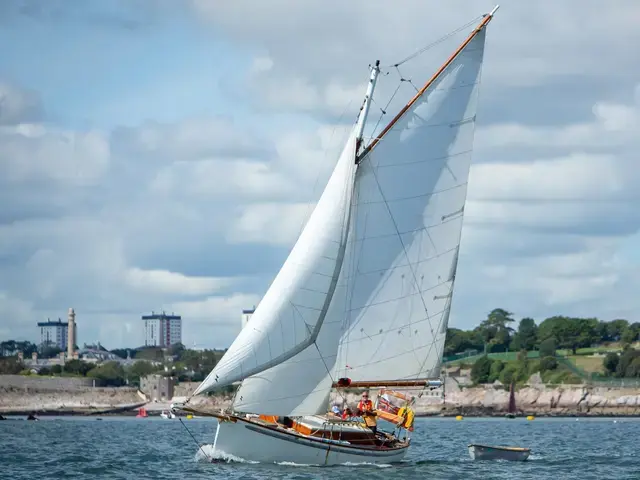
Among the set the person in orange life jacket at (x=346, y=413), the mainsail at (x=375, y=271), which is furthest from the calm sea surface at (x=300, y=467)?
the mainsail at (x=375, y=271)

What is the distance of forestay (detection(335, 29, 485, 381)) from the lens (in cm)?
5422

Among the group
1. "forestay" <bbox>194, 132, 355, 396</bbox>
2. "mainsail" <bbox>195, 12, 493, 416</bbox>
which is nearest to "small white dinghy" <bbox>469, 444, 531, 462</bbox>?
"mainsail" <bbox>195, 12, 493, 416</bbox>

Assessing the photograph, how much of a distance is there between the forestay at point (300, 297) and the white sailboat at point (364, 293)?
0.05 meters

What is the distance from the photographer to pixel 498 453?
208 ft

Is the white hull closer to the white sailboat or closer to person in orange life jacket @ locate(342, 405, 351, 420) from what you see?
the white sailboat

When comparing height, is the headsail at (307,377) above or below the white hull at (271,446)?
above

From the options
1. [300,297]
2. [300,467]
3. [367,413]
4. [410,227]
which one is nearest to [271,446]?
[300,467]

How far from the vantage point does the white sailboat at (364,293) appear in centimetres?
5197

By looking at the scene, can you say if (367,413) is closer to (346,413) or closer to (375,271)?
(346,413)

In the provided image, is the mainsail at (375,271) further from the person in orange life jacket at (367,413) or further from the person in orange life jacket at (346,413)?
the person in orange life jacket at (346,413)

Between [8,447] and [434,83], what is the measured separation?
41785 millimetres

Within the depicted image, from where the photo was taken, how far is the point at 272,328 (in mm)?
51344

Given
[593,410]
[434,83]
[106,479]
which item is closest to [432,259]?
[434,83]

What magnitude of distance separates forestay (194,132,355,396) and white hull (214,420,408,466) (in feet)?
5.22
